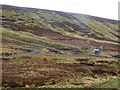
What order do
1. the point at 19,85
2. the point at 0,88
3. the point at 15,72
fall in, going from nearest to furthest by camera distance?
1. the point at 0,88
2. the point at 19,85
3. the point at 15,72

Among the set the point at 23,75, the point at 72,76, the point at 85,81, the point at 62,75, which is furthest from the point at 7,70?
the point at 85,81

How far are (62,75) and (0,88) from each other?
796 inches

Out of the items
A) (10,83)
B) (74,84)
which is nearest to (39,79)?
(10,83)

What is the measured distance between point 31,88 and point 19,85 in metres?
3.62

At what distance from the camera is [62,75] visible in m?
43.2

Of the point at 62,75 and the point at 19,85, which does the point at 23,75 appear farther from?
the point at 62,75

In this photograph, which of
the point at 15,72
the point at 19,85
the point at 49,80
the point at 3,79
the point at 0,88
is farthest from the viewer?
the point at 15,72

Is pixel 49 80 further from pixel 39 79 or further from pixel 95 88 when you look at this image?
pixel 95 88

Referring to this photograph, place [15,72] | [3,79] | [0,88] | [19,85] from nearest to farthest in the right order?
[0,88] < [19,85] < [3,79] < [15,72]

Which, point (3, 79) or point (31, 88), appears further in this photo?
point (3, 79)

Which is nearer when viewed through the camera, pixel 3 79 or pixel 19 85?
pixel 19 85

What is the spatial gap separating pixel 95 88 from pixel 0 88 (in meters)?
25.1

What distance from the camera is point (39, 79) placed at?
38188mm

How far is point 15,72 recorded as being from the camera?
136 feet
